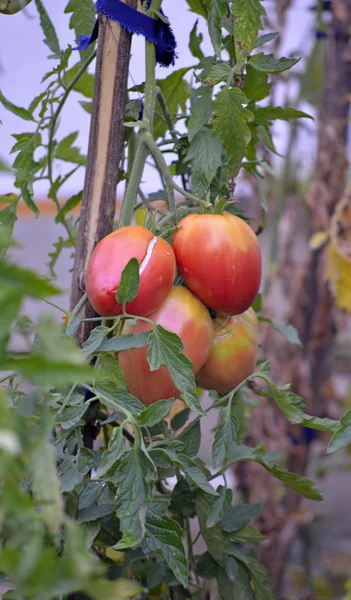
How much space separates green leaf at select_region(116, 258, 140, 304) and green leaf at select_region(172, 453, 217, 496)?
0.13 metres

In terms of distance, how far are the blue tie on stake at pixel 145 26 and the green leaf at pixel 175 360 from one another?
0.96 ft

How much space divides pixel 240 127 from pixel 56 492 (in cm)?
39

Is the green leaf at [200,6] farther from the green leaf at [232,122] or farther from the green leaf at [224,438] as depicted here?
the green leaf at [224,438]

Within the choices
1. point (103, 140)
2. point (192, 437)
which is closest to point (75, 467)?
point (192, 437)

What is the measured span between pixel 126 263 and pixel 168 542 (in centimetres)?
21

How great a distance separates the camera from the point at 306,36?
1.81 metres

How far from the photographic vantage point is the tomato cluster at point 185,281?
512mm

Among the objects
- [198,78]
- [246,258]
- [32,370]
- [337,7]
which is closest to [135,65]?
[198,78]

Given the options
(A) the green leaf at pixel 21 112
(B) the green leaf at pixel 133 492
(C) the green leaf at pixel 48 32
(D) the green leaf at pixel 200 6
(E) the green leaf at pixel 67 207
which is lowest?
(B) the green leaf at pixel 133 492

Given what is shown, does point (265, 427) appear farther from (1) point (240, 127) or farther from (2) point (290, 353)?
(1) point (240, 127)

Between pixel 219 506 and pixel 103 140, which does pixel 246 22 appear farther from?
pixel 219 506

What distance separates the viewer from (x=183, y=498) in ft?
1.92

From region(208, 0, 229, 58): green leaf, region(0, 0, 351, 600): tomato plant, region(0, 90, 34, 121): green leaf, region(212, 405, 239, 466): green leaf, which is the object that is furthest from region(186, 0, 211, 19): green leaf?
region(212, 405, 239, 466): green leaf

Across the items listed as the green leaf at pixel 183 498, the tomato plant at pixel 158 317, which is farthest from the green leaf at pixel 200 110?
the green leaf at pixel 183 498
